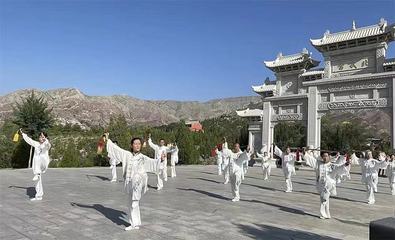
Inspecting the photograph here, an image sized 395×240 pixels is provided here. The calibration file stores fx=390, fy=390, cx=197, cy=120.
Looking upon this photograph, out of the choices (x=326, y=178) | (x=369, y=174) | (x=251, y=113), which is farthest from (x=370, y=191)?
(x=251, y=113)

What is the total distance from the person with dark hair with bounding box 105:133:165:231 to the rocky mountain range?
74620 millimetres

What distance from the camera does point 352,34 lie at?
2389 centimetres

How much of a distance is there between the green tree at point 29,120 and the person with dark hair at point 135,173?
57.8ft

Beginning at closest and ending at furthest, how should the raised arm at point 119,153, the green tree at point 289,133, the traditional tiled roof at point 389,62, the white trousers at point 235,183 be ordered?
the raised arm at point 119,153 < the white trousers at point 235,183 < the traditional tiled roof at point 389,62 < the green tree at point 289,133

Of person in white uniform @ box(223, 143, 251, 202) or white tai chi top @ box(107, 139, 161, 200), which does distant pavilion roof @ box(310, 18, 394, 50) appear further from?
white tai chi top @ box(107, 139, 161, 200)

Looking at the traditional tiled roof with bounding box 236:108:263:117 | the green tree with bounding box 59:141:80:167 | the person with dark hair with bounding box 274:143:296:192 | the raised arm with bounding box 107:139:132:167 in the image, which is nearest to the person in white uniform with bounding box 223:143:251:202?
the person with dark hair with bounding box 274:143:296:192

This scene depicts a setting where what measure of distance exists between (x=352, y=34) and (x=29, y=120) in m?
20.2

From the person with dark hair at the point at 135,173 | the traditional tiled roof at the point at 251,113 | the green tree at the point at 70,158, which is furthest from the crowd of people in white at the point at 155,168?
the traditional tiled roof at the point at 251,113

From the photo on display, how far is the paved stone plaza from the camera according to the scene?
21.7 ft

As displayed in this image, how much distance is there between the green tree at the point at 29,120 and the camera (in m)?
23.1

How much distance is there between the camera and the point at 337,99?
23.8 m

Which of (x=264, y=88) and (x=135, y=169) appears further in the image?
(x=264, y=88)

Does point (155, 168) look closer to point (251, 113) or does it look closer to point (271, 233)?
point (271, 233)

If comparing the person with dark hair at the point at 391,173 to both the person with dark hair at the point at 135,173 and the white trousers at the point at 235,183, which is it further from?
the person with dark hair at the point at 135,173
